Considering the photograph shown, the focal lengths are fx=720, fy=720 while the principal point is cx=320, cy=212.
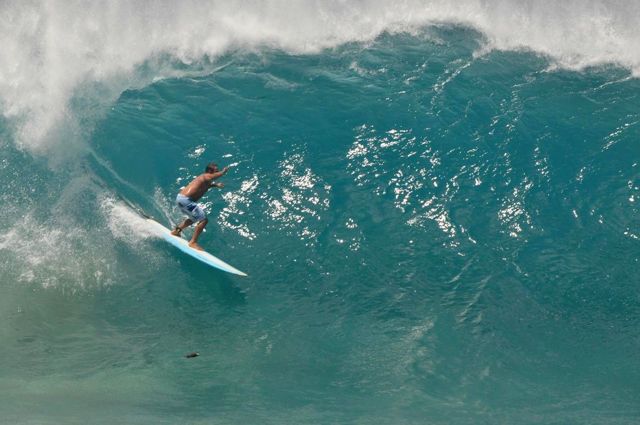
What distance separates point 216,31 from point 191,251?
775 cm

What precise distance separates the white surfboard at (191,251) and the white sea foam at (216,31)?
422cm

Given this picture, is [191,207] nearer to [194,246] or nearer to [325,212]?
[194,246]

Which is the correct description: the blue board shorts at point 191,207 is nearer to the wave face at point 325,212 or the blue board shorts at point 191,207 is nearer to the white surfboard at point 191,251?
the white surfboard at point 191,251

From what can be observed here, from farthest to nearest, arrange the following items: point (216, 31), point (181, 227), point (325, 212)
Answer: point (216, 31) < point (325, 212) < point (181, 227)

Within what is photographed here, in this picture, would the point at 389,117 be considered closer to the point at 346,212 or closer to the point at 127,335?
the point at 346,212

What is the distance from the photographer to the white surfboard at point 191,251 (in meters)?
12.4

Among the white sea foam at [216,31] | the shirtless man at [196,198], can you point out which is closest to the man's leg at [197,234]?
the shirtless man at [196,198]

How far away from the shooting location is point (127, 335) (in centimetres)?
1149

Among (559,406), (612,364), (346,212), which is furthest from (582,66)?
(559,406)

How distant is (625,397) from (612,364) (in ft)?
2.40

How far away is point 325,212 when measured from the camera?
13562 millimetres

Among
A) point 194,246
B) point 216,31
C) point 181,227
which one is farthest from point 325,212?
point 216,31

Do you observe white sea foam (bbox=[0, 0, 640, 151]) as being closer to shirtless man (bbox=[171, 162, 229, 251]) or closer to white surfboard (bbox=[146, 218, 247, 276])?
white surfboard (bbox=[146, 218, 247, 276])

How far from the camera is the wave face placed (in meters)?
10.6
